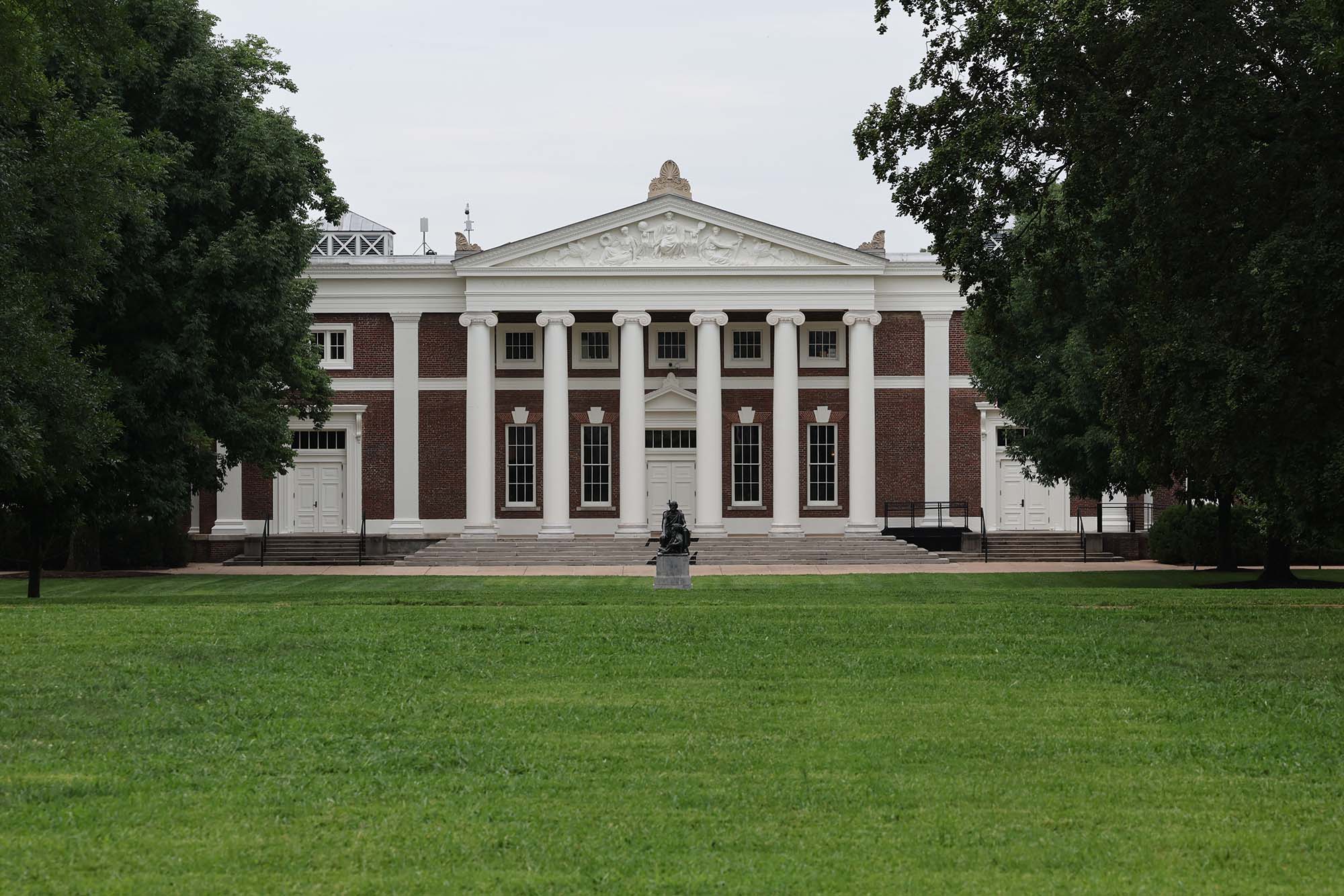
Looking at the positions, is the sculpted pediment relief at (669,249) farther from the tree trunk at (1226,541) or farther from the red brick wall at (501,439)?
the tree trunk at (1226,541)

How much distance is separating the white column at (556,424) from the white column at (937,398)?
10.6 metres

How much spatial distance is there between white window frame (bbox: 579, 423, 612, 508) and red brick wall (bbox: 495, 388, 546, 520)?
3.85ft

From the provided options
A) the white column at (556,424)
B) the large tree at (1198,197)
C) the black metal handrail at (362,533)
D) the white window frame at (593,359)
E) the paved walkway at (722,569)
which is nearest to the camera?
the large tree at (1198,197)

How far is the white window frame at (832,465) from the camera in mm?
47500

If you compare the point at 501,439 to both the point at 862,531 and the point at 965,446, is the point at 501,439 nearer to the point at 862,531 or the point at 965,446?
the point at 862,531

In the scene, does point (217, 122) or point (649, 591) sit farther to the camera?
point (217, 122)

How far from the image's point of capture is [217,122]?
101 ft

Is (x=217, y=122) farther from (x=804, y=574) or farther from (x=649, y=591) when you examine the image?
(x=804, y=574)

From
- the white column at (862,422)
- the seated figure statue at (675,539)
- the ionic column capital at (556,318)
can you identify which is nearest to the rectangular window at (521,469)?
the ionic column capital at (556,318)

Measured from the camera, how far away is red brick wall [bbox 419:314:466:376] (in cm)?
4759

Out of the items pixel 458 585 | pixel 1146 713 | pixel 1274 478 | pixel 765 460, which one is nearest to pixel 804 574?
pixel 458 585

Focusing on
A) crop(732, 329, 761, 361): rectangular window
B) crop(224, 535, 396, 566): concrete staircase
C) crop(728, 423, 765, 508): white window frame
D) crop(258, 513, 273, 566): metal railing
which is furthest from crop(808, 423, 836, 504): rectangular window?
crop(258, 513, 273, 566): metal railing

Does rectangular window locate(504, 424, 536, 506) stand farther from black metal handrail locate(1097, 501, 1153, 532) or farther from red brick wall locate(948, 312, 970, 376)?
black metal handrail locate(1097, 501, 1153, 532)

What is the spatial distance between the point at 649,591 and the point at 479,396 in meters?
19.1
